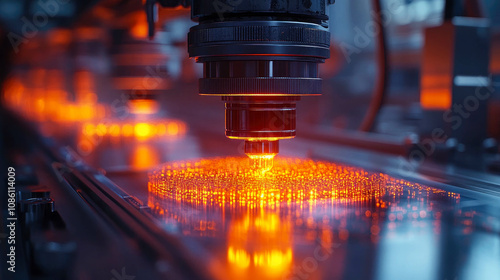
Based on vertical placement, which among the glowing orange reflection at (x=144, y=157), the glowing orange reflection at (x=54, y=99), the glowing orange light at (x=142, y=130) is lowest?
the glowing orange reflection at (x=144, y=157)

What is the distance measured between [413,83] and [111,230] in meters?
5.55

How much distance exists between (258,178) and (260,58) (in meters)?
0.20

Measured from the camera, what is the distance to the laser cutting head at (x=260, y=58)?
2.17ft

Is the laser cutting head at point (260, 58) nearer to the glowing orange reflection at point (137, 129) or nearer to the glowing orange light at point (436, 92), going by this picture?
the glowing orange light at point (436, 92)

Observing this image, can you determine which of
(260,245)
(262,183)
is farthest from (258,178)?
(260,245)

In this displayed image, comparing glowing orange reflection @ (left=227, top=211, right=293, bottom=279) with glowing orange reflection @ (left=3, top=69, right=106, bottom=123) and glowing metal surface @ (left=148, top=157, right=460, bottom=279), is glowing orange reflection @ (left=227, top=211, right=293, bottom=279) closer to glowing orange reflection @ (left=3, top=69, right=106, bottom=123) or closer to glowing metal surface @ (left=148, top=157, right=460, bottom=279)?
glowing metal surface @ (left=148, top=157, right=460, bottom=279)

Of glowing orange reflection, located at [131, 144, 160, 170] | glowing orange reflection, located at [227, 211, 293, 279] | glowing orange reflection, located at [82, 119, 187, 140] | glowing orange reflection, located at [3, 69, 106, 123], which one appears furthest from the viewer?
glowing orange reflection, located at [3, 69, 106, 123]

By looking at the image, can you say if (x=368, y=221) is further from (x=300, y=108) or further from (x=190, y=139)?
(x=300, y=108)

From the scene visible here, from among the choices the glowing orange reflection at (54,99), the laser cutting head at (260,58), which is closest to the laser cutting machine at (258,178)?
the laser cutting head at (260,58)

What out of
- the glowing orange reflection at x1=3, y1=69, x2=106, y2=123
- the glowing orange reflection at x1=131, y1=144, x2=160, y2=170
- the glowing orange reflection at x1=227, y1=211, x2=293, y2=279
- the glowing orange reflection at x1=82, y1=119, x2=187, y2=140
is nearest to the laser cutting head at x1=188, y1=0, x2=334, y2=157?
the glowing orange reflection at x1=227, y1=211, x2=293, y2=279

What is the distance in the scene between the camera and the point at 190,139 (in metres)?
1.51

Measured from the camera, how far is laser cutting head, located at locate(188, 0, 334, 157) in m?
0.66

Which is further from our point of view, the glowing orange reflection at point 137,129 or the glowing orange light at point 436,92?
the glowing orange reflection at point 137,129

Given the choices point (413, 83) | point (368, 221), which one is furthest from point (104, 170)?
point (413, 83)
